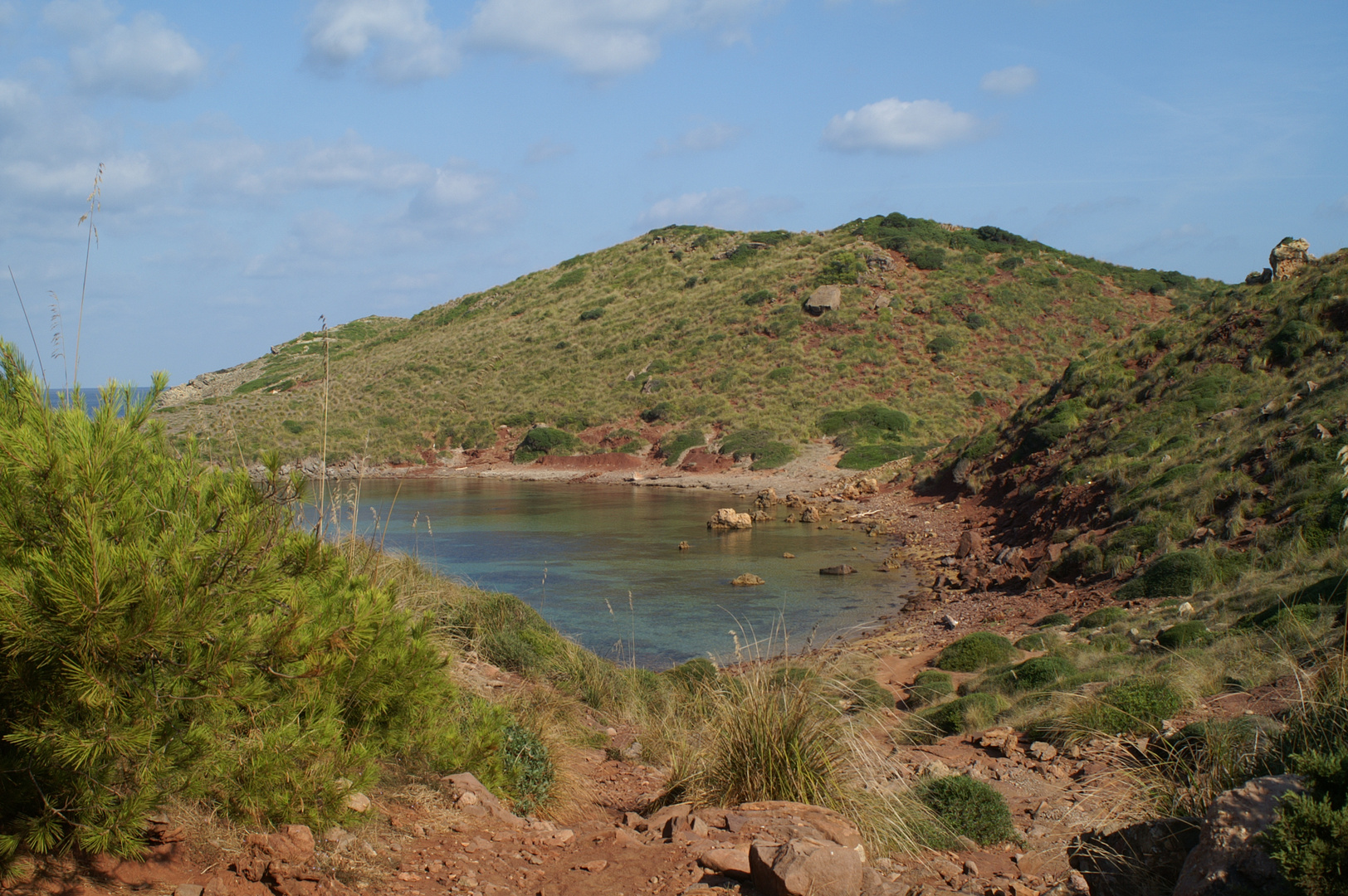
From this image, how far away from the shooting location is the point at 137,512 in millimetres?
2762

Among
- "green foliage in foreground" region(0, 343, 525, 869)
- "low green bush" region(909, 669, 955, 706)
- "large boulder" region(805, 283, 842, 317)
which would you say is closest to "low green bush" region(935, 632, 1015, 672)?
"low green bush" region(909, 669, 955, 706)

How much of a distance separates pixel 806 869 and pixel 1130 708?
456 cm

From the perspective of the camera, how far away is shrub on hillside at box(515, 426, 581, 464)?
42625 mm

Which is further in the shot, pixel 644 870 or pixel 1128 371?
pixel 1128 371

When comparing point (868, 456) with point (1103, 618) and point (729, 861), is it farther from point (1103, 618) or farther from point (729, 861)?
point (729, 861)

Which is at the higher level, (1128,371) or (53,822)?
(1128,371)

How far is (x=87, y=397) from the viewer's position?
3428 mm

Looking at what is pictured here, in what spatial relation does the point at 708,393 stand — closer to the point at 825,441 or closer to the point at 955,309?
the point at 825,441

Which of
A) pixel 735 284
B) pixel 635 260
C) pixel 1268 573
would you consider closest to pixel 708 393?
pixel 735 284

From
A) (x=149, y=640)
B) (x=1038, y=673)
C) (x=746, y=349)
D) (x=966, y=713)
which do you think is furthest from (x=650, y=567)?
(x=746, y=349)

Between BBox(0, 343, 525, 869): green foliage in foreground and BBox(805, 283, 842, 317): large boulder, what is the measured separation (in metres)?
49.5

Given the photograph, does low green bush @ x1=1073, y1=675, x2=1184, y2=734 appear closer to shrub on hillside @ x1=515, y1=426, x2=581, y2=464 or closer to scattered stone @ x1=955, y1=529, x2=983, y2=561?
scattered stone @ x1=955, y1=529, x2=983, y2=561

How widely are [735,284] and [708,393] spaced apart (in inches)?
614

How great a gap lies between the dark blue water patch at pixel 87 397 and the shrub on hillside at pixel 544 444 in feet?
128
